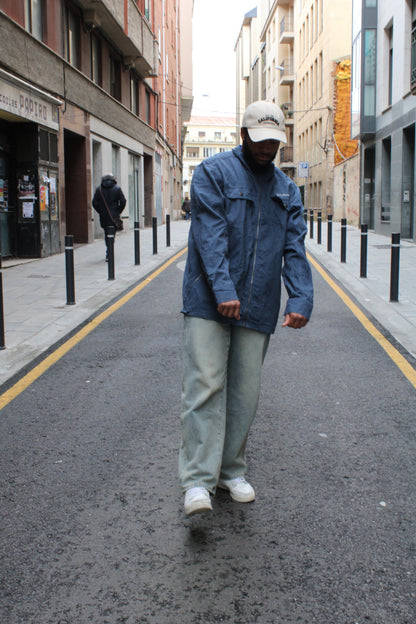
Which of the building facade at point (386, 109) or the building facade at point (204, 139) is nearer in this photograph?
the building facade at point (386, 109)

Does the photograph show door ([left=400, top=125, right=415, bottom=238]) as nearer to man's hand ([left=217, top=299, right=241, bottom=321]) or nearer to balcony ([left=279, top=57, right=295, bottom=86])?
man's hand ([left=217, top=299, right=241, bottom=321])

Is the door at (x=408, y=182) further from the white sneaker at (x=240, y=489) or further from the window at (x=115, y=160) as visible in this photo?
the white sneaker at (x=240, y=489)

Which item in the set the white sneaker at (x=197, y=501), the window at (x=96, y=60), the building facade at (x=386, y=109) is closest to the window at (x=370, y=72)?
the building facade at (x=386, y=109)

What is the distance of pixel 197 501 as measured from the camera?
9.37 ft

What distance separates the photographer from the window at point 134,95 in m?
27.7

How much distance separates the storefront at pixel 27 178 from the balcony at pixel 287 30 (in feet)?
132

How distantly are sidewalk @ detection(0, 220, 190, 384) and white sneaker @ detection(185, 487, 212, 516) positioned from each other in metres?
3.00

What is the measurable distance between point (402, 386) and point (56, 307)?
16.4 feet

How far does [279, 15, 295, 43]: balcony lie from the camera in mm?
51625

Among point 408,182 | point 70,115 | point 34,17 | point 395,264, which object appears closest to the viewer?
point 395,264

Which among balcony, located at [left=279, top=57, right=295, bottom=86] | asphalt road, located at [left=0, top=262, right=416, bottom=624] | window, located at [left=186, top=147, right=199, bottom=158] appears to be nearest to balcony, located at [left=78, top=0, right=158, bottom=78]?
asphalt road, located at [left=0, top=262, right=416, bottom=624]

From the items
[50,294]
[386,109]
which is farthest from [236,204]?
[386,109]

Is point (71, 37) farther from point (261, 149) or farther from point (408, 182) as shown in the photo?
point (261, 149)

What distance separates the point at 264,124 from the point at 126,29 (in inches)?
847
